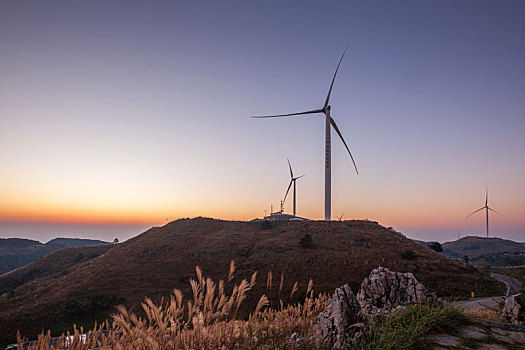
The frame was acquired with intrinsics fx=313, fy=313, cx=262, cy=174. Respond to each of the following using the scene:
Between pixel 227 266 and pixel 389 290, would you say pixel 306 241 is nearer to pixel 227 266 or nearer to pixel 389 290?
pixel 227 266

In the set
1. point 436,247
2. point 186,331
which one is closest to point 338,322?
point 186,331

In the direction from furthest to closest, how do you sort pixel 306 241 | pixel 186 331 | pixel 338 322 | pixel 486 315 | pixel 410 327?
pixel 306 241
pixel 486 315
pixel 338 322
pixel 410 327
pixel 186 331

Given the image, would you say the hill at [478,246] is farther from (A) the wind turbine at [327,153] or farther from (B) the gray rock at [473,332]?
(B) the gray rock at [473,332]

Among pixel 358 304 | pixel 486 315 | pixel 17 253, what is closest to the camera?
pixel 358 304

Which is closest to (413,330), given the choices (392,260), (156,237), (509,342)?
(509,342)

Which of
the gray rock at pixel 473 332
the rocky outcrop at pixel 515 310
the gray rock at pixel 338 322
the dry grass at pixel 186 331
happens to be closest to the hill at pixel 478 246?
the rocky outcrop at pixel 515 310

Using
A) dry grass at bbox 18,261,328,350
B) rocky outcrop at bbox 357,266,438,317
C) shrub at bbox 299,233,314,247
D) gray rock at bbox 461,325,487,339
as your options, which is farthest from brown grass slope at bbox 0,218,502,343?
dry grass at bbox 18,261,328,350

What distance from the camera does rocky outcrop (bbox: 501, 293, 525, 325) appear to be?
7309mm

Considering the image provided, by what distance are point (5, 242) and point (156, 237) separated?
153 metres

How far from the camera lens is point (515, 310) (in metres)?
7.48

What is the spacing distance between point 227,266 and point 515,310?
125ft

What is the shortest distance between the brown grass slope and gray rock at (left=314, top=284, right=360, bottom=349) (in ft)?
82.0

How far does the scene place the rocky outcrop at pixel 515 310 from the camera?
731cm

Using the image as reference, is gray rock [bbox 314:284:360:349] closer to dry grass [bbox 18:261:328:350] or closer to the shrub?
dry grass [bbox 18:261:328:350]
